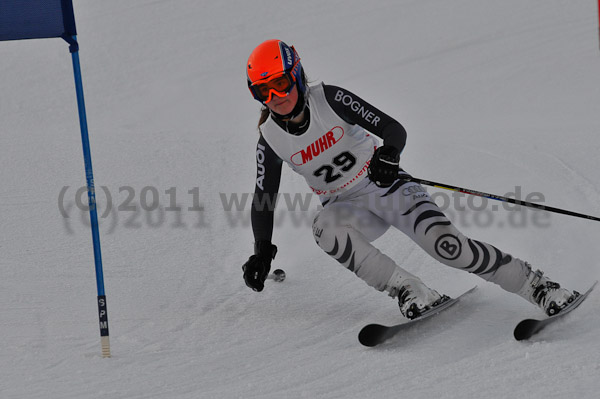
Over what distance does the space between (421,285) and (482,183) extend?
10.2 ft

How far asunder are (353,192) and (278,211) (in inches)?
96.9

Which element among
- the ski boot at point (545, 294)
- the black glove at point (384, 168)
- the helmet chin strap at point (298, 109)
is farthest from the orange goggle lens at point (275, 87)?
the ski boot at point (545, 294)

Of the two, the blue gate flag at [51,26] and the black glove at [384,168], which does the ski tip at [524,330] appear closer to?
the black glove at [384,168]

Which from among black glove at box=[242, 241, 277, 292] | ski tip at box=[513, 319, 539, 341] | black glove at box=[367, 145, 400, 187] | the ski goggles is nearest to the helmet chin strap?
the ski goggles

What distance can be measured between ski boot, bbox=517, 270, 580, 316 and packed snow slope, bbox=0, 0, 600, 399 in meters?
0.12

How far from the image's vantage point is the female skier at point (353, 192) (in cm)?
338

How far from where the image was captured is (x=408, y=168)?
23.5 feet

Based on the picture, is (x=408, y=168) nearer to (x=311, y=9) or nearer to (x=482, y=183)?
(x=482, y=183)

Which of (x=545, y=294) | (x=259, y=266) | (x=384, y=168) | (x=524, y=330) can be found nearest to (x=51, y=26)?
(x=259, y=266)

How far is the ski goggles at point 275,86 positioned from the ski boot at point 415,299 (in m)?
1.12

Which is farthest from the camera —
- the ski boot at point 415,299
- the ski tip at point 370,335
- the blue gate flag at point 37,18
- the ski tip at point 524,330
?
the ski boot at point 415,299

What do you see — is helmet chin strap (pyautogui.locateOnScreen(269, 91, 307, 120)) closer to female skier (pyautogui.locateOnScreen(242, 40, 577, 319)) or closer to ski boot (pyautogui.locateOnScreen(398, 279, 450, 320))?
female skier (pyautogui.locateOnScreen(242, 40, 577, 319))

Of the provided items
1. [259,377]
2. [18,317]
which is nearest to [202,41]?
[18,317]

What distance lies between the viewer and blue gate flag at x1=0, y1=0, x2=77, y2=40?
3.22 meters
